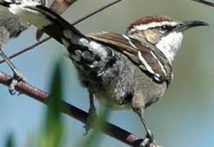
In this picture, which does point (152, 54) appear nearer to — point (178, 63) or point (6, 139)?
point (178, 63)

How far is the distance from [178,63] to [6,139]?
5105mm

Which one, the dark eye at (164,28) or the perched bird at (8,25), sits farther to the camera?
the dark eye at (164,28)

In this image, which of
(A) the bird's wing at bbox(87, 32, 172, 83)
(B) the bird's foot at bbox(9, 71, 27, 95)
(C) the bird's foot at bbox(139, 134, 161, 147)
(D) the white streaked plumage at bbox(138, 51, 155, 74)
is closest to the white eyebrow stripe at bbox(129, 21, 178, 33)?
(A) the bird's wing at bbox(87, 32, 172, 83)

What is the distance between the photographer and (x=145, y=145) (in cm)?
265

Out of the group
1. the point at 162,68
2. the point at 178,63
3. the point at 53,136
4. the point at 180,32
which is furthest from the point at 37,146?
the point at 178,63

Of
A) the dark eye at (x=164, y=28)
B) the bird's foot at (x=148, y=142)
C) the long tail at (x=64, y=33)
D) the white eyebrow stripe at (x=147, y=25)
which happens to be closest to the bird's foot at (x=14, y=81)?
the long tail at (x=64, y=33)

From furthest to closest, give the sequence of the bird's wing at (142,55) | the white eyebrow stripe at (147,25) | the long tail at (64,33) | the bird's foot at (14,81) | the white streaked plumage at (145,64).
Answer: the white eyebrow stripe at (147,25)
the white streaked plumage at (145,64)
the bird's wing at (142,55)
the bird's foot at (14,81)
the long tail at (64,33)

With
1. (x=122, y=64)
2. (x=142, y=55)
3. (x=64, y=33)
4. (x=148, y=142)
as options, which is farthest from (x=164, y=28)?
(x=64, y=33)

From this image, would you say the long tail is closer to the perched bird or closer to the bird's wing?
the bird's wing

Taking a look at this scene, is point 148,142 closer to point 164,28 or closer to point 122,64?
point 122,64

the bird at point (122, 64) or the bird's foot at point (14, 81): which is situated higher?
the bird's foot at point (14, 81)

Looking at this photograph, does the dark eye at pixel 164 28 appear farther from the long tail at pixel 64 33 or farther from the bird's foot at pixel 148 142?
the bird's foot at pixel 148 142

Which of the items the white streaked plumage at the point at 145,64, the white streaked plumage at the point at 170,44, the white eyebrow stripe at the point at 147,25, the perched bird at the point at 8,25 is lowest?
the white streaked plumage at the point at 170,44

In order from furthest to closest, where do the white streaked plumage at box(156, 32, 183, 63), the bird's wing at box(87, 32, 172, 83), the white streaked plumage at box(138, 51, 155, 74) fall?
the white streaked plumage at box(156, 32, 183, 63) < the white streaked plumage at box(138, 51, 155, 74) < the bird's wing at box(87, 32, 172, 83)
